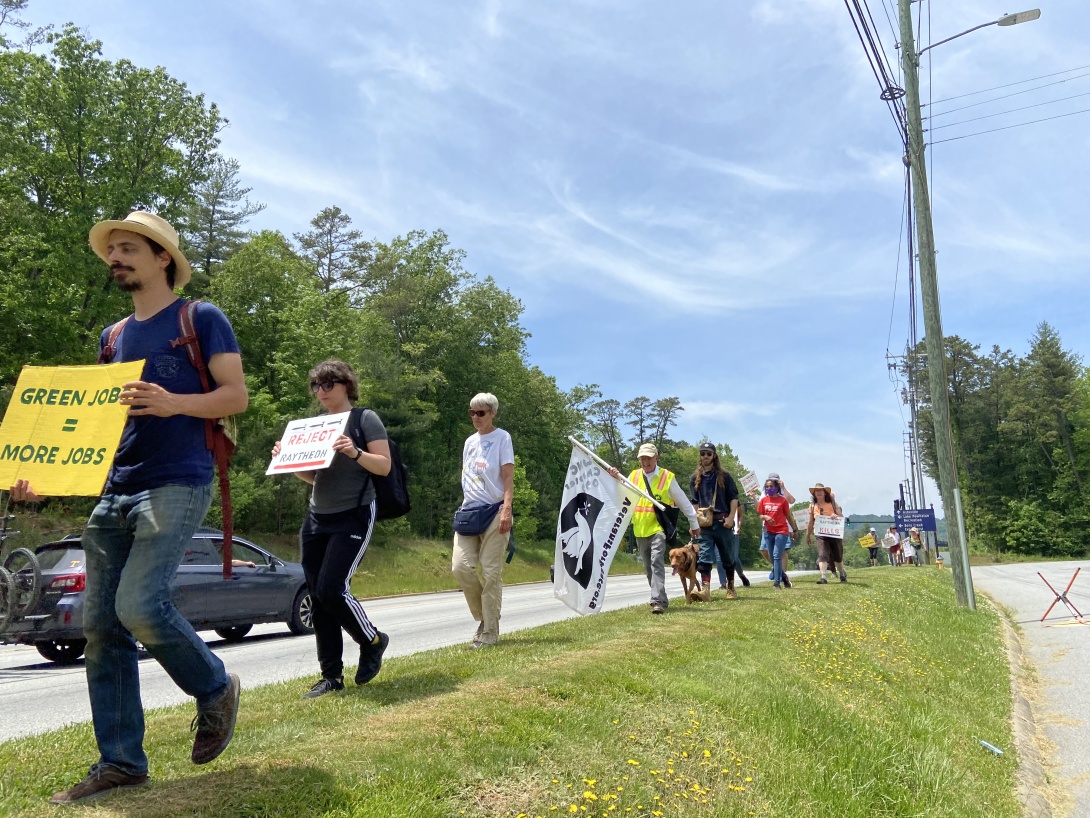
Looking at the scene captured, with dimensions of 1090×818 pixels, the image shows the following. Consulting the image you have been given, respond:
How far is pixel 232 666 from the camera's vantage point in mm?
9414

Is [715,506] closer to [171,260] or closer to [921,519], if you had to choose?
[171,260]

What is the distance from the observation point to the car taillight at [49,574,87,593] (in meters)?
9.98

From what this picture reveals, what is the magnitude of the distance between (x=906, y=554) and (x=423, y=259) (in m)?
36.6

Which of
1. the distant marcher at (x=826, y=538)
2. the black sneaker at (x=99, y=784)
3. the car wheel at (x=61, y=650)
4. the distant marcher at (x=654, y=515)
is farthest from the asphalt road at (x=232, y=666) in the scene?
the distant marcher at (x=826, y=538)

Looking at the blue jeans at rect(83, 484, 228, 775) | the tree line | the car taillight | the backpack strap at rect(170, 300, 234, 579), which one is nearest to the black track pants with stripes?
the backpack strap at rect(170, 300, 234, 579)

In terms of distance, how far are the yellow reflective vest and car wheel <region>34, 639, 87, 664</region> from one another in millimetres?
6829

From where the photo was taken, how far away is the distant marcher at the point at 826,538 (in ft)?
54.6

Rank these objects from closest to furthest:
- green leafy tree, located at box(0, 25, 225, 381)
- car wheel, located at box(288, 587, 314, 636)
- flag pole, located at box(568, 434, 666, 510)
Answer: flag pole, located at box(568, 434, 666, 510) < car wheel, located at box(288, 587, 314, 636) < green leafy tree, located at box(0, 25, 225, 381)

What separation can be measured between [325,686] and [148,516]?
2583mm

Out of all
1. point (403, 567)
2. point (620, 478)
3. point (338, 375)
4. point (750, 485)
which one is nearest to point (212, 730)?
point (338, 375)

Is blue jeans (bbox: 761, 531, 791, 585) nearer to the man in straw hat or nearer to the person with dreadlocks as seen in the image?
the person with dreadlocks

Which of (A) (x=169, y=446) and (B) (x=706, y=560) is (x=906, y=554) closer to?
(B) (x=706, y=560)

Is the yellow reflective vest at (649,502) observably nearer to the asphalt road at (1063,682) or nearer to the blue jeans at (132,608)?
the asphalt road at (1063,682)

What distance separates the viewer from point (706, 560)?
1228 cm
